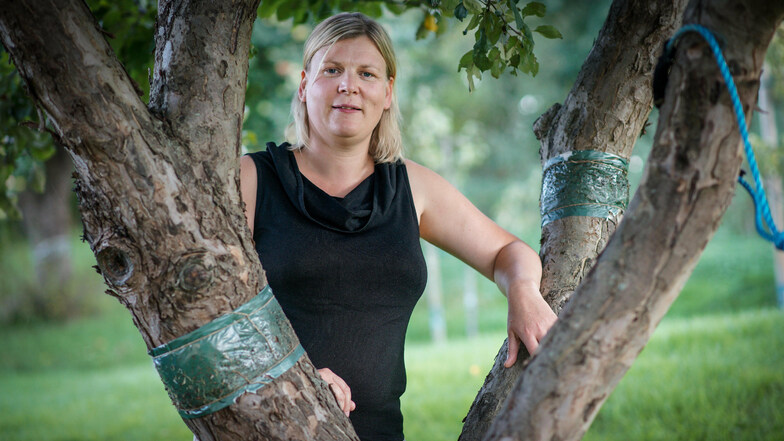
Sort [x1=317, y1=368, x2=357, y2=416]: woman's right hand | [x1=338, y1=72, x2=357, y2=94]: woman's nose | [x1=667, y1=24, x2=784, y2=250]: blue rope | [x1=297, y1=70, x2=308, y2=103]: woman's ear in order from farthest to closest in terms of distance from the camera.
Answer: [x1=297, y1=70, x2=308, y2=103]: woman's ear < [x1=338, y1=72, x2=357, y2=94]: woman's nose < [x1=317, y1=368, x2=357, y2=416]: woman's right hand < [x1=667, y1=24, x2=784, y2=250]: blue rope

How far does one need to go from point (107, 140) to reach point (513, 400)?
91cm

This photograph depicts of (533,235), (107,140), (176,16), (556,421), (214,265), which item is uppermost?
(533,235)

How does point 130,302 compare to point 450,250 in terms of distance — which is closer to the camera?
point 130,302

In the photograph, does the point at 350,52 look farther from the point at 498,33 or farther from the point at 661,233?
the point at 661,233

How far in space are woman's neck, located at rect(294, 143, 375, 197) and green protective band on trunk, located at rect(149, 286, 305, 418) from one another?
2.39ft

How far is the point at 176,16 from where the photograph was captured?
5.05 feet

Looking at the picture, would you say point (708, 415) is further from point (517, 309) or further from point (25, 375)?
point (25, 375)

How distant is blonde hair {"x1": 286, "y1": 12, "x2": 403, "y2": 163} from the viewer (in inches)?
81.0

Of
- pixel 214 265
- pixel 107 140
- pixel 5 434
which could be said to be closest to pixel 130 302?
pixel 214 265

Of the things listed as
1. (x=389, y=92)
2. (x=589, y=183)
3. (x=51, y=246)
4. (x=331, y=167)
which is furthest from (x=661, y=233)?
(x=51, y=246)

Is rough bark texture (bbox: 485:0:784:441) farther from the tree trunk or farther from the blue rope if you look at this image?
the tree trunk

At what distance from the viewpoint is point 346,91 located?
1.99m

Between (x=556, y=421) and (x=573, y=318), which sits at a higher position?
(x=573, y=318)

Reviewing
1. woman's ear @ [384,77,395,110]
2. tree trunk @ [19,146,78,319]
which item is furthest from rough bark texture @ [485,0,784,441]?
tree trunk @ [19,146,78,319]
